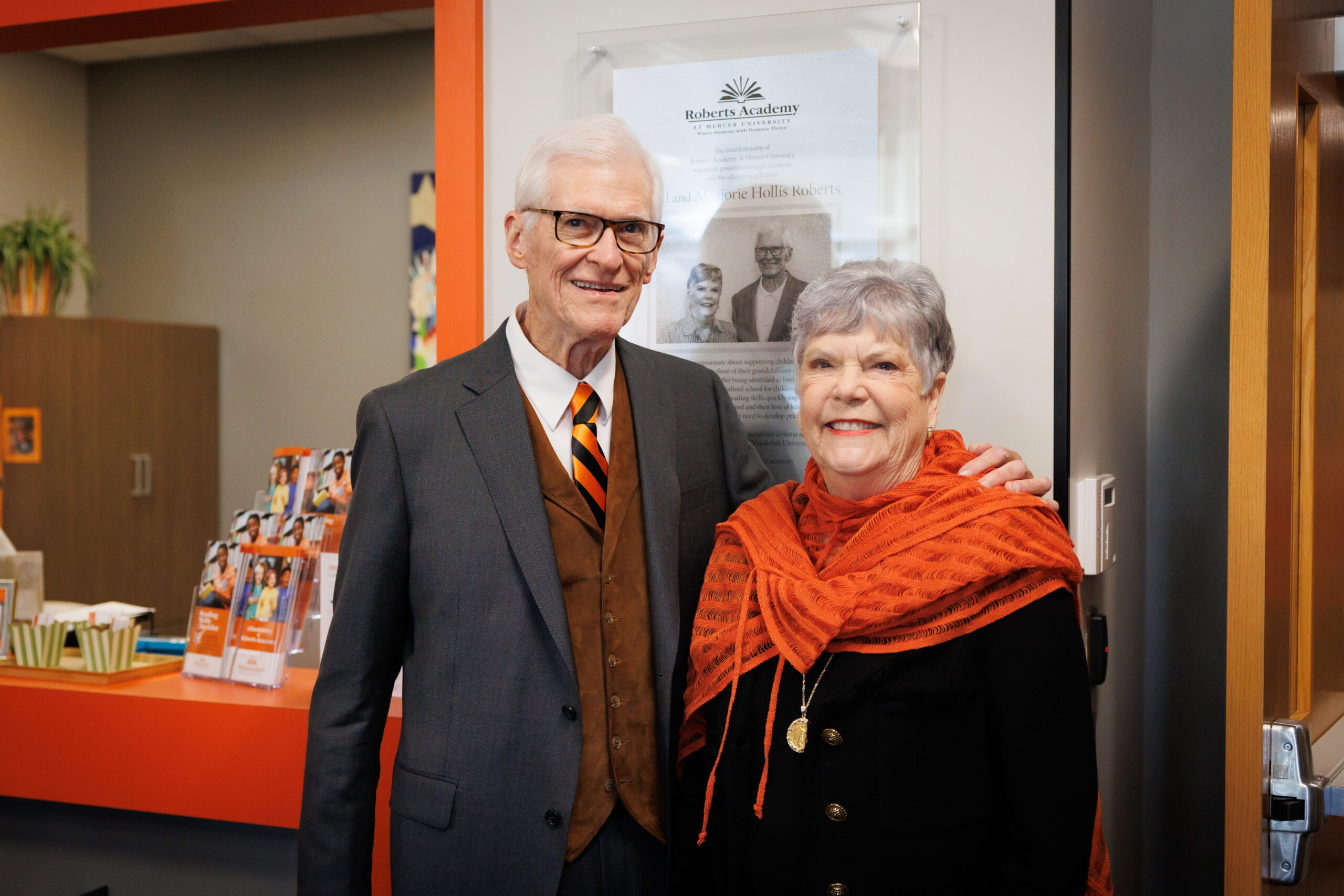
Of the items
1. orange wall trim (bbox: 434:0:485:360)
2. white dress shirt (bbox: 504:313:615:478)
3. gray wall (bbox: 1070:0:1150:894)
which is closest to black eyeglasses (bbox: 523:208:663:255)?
white dress shirt (bbox: 504:313:615:478)

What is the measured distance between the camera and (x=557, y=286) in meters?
1.59

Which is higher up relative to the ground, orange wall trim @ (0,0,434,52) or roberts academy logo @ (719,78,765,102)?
orange wall trim @ (0,0,434,52)

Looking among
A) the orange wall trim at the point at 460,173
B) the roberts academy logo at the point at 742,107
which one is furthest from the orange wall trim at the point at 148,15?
the roberts academy logo at the point at 742,107

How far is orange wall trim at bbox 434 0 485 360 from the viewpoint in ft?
6.98

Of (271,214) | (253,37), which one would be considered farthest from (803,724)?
(253,37)

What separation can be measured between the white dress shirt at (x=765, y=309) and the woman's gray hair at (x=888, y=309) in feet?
1.56

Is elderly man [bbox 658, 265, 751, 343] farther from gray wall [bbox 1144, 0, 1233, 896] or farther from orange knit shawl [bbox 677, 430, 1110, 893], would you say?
gray wall [bbox 1144, 0, 1233, 896]

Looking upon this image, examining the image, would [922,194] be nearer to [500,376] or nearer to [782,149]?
[782,149]

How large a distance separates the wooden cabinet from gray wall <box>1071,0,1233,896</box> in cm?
438

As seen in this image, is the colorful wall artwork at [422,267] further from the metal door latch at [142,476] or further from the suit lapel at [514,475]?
the suit lapel at [514,475]

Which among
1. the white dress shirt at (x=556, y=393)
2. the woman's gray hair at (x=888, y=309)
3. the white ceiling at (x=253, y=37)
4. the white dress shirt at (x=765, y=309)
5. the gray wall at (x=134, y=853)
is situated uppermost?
the white ceiling at (x=253, y=37)

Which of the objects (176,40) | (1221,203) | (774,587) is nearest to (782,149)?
(774,587)

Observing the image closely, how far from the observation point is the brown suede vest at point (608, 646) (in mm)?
1530

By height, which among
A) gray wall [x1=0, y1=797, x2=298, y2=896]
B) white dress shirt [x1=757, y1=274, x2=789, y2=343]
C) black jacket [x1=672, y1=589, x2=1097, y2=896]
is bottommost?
gray wall [x1=0, y1=797, x2=298, y2=896]
